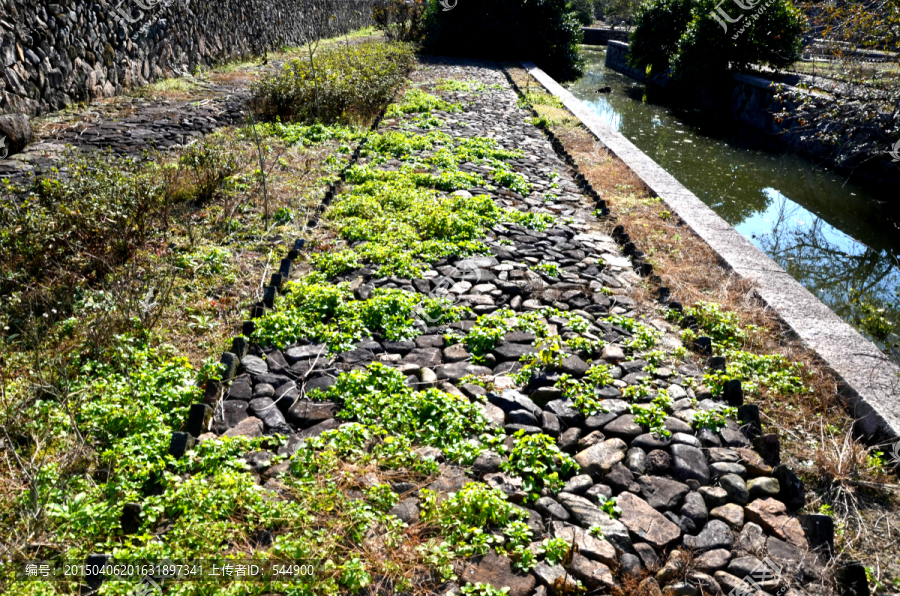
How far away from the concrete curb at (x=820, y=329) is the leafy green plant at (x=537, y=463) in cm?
Result: 172

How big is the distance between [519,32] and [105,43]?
13.4 m

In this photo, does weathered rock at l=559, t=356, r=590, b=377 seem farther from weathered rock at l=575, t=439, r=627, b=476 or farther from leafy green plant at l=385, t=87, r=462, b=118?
leafy green plant at l=385, t=87, r=462, b=118

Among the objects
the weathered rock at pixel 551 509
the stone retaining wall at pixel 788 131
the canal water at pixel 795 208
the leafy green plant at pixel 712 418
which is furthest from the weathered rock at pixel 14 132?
the stone retaining wall at pixel 788 131

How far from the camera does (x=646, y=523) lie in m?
2.42

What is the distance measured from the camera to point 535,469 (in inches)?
103

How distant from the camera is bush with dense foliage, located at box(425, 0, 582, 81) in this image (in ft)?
62.4

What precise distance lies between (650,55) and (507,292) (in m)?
18.3

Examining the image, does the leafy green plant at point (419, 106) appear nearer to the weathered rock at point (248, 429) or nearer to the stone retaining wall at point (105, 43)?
the stone retaining wall at point (105, 43)

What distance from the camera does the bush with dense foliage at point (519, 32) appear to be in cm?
1903

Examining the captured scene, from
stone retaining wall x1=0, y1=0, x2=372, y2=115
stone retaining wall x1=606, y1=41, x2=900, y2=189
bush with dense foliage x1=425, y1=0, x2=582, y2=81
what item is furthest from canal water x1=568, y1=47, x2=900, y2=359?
stone retaining wall x1=0, y1=0, x2=372, y2=115

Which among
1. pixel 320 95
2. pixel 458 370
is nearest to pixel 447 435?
pixel 458 370

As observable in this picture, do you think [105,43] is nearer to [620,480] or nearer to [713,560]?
[620,480]

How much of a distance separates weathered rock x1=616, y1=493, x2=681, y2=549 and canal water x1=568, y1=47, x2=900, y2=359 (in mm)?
3389

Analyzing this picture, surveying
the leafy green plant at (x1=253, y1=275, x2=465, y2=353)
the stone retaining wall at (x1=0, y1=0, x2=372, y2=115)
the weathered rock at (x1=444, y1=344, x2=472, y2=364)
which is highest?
the stone retaining wall at (x1=0, y1=0, x2=372, y2=115)
